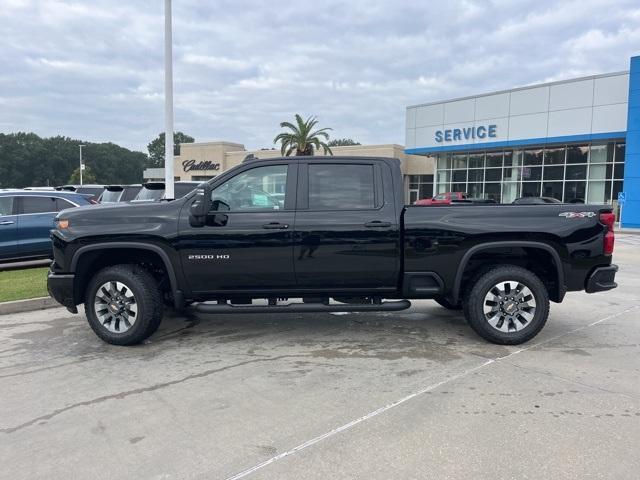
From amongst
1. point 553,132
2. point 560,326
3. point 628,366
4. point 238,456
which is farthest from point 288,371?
point 553,132

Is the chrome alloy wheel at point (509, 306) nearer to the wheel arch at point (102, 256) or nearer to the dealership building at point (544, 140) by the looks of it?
the wheel arch at point (102, 256)

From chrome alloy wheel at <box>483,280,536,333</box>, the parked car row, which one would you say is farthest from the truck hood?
the parked car row

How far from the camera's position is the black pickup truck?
214 inches

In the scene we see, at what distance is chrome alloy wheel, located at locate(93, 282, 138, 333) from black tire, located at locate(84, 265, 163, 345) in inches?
0.9

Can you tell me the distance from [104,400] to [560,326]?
5346mm

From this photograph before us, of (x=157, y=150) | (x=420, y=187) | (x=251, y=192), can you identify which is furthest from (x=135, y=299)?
(x=157, y=150)

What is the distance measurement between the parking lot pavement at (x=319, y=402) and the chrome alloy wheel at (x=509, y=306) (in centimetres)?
26

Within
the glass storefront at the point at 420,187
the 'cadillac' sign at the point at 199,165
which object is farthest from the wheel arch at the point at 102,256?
the 'cadillac' sign at the point at 199,165

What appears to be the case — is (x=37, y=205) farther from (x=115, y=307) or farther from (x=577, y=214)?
(x=577, y=214)

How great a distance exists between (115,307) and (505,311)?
4.20m

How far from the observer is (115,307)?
558 cm

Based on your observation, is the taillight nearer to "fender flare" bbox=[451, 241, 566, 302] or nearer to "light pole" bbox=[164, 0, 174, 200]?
"fender flare" bbox=[451, 241, 566, 302]

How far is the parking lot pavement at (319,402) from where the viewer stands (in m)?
3.26

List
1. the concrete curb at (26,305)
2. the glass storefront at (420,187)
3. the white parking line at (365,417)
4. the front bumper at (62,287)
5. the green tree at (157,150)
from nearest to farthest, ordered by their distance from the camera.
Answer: the white parking line at (365,417), the front bumper at (62,287), the concrete curb at (26,305), the glass storefront at (420,187), the green tree at (157,150)
